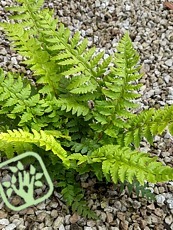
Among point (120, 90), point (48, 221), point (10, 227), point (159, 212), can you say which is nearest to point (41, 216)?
point (48, 221)

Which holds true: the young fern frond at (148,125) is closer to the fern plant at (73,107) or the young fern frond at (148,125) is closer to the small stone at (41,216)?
the fern plant at (73,107)

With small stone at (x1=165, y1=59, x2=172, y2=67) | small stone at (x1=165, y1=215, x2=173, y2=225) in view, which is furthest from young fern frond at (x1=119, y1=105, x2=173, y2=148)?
small stone at (x1=165, y1=59, x2=172, y2=67)

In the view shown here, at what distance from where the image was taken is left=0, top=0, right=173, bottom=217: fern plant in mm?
2146

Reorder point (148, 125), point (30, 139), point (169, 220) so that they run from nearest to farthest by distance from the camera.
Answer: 1. point (30, 139)
2. point (148, 125)
3. point (169, 220)

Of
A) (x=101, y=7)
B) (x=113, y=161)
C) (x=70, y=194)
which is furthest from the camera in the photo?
(x=101, y=7)

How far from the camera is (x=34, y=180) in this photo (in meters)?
2.26

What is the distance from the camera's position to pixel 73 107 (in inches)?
87.6

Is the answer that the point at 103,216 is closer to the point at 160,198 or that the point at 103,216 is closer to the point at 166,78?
the point at 160,198

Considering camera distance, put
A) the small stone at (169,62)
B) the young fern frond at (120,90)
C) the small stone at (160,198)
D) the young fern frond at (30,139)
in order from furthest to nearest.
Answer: the small stone at (169,62) < the small stone at (160,198) < the young fern frond at (120,90) < the young fern frond at (30,139)

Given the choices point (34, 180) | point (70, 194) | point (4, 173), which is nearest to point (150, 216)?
point (70, 194)

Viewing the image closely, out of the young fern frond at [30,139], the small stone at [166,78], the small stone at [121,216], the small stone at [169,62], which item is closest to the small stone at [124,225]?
the small stone at [121,216]

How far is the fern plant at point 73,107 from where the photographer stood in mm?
2146

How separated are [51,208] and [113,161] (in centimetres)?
44

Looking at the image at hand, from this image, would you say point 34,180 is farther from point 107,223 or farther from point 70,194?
point 107,223
